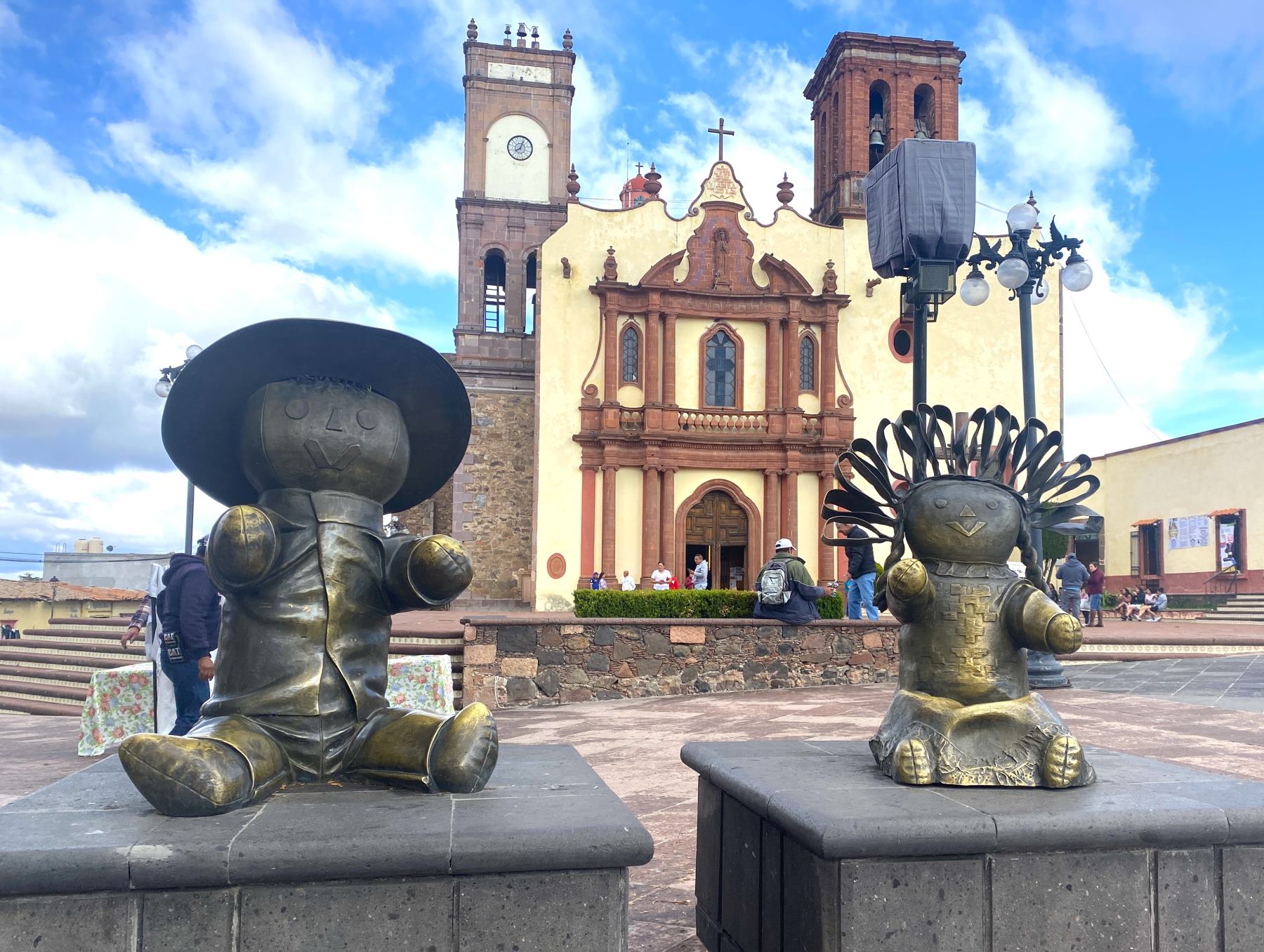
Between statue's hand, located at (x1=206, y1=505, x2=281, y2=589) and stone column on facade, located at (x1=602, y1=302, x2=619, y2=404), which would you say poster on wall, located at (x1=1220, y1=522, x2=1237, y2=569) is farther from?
statue's hand, located at (x1=206, y1=505, x2=281, y2=589)

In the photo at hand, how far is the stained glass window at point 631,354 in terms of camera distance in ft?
81.5

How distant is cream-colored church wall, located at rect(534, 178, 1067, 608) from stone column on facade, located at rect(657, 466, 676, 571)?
0.31 meters

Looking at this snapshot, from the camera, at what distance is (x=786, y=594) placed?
11.7 metres

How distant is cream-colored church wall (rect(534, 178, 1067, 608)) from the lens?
950 inches

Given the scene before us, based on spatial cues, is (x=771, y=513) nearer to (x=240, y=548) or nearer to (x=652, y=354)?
(x=652, y=354)

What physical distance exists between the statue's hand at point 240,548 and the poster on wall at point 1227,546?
3133 centimetres

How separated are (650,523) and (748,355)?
4987 millimetres

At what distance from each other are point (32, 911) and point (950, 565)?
2.77 metres

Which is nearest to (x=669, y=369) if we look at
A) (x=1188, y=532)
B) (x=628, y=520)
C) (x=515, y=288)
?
(x=628, y=520)

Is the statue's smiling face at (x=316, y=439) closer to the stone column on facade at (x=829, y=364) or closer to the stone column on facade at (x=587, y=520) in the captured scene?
the stone column on facade at (x=587, y=520)

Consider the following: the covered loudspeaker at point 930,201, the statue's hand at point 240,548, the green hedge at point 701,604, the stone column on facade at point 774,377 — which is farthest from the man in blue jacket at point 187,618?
the stone column on facade at point 774,377

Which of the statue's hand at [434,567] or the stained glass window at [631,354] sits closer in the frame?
the statue's hand at [434,567]

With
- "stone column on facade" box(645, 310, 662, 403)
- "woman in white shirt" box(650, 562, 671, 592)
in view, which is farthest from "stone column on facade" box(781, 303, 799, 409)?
"woman in white shirt" box(650, 562, 671, 592)

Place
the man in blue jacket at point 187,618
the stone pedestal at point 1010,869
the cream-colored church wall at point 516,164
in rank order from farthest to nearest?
the cream-colored church wall at point 516,164 → the man in blue jacket at point 187,618 → the stone pedestal at point 1010,869
